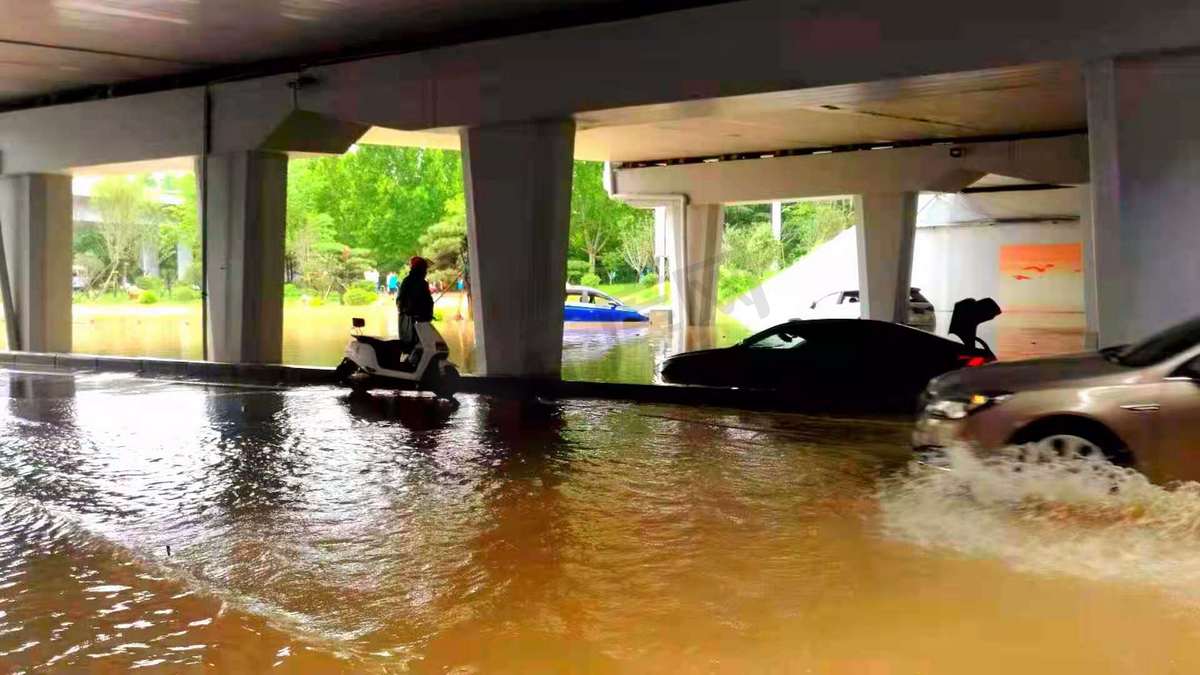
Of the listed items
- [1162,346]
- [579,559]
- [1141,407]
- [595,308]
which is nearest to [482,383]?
[579,559]

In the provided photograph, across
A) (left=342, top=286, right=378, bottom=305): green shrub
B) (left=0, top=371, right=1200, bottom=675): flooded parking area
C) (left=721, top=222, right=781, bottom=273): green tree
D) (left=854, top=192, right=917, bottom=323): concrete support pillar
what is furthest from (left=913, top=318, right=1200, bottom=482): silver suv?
(left=342, top=286, right=378, bottom=305): green shrub

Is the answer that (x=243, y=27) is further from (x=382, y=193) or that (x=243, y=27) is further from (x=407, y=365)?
(x=382, y=193)

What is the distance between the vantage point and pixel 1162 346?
703 cm

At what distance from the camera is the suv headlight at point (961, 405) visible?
711 centimetres

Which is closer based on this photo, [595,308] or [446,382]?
[446,382]

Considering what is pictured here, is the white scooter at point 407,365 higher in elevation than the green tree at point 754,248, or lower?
lower

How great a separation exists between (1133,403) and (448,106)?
1009 cm

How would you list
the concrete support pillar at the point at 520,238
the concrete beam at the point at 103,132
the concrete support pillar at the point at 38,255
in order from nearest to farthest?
the concrete support pillar at the point at 520,238 → the concrete beam at the point at 103,132 → the concrete support pillar at the point at 38,255

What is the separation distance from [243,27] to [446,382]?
548cm

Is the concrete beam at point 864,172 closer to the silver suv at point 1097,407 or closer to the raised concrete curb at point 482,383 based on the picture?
the raised concrete curb at point 482,383

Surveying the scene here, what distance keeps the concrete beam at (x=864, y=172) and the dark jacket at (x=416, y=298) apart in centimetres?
1565

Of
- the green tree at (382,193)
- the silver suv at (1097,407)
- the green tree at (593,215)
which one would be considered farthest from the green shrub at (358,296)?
the silver suv at (1097,407)

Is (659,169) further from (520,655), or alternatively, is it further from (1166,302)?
(520,655)

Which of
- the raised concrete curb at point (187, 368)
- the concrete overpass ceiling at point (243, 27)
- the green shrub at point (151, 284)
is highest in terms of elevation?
the concrete overpass ceiling at point (243, 27)
